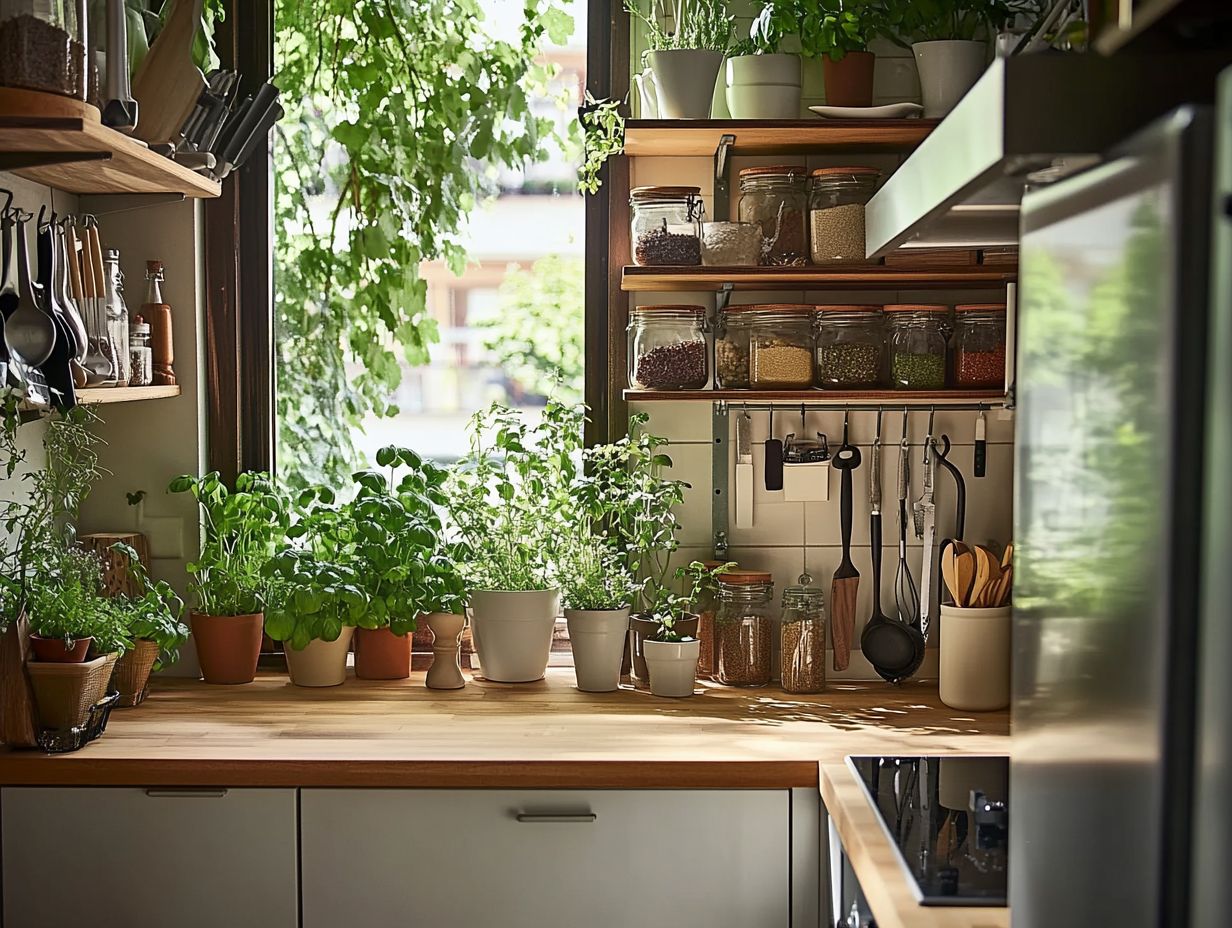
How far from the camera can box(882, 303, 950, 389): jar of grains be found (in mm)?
2410

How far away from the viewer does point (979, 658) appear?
7.70ft

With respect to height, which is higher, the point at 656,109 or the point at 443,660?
the point at 656,109

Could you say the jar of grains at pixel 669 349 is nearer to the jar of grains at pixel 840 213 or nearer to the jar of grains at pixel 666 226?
the jar of grains at pixel 666 226

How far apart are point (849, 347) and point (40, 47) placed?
56.2 inches

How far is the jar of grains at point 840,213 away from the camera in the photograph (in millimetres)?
2389

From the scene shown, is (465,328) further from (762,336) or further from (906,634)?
(906,634)

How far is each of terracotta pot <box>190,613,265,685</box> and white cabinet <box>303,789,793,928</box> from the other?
0.58m

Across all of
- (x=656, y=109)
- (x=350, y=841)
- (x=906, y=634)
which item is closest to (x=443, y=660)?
(x=350, y=841)

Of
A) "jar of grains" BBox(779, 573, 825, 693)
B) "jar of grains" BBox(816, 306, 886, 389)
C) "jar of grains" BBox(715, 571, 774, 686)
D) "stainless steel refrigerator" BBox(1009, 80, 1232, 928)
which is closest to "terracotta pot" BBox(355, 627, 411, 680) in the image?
"jar of grains" BBox(715, 571, 774, 686)

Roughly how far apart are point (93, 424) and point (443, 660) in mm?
856

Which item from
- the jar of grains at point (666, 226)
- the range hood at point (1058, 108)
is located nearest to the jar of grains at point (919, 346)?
the jar of grains at point (666, 226)

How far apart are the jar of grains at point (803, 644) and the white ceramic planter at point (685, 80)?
94cm

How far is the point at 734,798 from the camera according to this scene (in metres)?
2.00

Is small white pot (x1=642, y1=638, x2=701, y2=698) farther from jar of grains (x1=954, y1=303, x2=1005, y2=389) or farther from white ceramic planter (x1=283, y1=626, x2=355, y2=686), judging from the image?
jar of grains (x1=954, y1=303, x2=1005, y2=389)
